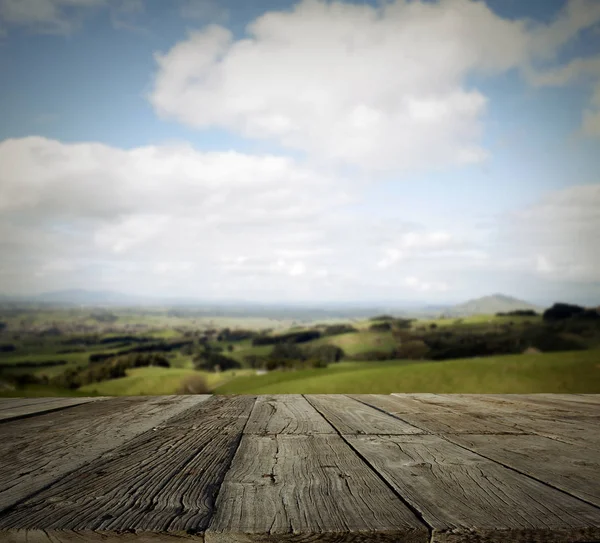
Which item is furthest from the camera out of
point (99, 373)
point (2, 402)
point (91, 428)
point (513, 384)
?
point (99, 373)

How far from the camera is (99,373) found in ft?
237

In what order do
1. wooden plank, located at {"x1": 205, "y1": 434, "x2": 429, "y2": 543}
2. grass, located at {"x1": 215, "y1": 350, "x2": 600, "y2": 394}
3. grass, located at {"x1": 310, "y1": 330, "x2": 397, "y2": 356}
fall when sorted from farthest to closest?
grass, located at {"x1": 310, "y1": 330, "x2": 397, "y2": 356} < grass, located at {"x1": 215, "y1": 350, "x2": 600, "y2": 394} < wooden plank, located at {"x1": 205, "y1": 434, "x2": 429, "y2": 543}

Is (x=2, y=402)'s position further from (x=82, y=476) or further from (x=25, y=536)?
(x=25, y=536)

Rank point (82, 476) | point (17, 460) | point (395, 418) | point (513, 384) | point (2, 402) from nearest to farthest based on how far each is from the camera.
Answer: point (82, 476) < point (17, 460) < point (395, 418) < point (2, 402) < point (513, 384)

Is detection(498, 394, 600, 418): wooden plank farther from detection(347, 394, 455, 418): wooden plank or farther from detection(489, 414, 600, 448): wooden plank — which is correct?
detection(347, 394, 455, 418): wooden plank

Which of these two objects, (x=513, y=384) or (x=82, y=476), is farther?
(x=513, y=384)

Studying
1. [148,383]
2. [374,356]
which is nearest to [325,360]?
[374,356]

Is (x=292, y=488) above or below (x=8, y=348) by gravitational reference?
above

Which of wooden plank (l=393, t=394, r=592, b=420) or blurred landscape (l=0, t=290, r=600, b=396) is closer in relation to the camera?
wooden plank (l=393, t=394, r=592, b=420)

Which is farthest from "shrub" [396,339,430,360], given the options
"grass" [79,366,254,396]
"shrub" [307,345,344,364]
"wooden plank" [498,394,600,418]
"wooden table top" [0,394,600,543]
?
"wooden table top" [0,394,600,543]

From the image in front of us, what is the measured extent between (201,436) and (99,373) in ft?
260

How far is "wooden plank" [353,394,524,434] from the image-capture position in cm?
224

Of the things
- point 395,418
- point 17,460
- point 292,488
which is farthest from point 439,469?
point 17,460

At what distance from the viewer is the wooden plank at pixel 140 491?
105cm
